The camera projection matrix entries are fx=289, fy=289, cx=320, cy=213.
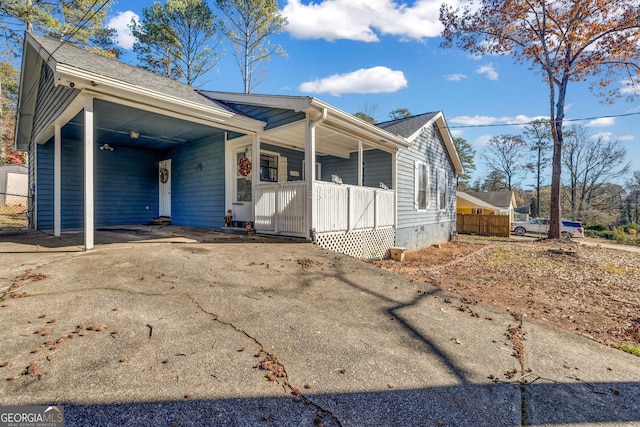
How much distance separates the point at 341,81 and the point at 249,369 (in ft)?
90.4

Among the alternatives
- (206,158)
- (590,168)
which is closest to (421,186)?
(206,158)

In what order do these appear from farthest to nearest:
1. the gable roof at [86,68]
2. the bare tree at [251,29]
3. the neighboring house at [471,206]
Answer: the neighboring house at [471,206] < the bare tree at [251,29] < the gable roof at [86,68]

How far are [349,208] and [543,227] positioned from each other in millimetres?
24461

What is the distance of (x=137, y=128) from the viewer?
7488 mm

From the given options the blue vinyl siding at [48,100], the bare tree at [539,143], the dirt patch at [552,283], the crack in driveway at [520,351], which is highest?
the bare tree at [539,143]

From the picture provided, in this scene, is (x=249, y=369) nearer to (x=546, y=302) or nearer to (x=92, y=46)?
(x=546, y=302)

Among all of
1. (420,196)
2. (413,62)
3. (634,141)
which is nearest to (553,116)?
(413,62)

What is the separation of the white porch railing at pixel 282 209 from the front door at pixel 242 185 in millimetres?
949

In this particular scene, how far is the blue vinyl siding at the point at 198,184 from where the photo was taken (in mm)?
8328

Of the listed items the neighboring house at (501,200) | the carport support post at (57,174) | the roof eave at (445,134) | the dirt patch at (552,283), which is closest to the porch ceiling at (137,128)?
the carport support post at (57,174)

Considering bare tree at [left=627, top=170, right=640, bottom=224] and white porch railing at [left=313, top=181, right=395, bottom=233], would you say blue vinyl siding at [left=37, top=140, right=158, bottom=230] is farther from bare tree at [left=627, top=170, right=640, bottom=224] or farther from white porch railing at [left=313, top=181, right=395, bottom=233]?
Result: bare tree at [left=627, top=170, right=640, bottom=224]

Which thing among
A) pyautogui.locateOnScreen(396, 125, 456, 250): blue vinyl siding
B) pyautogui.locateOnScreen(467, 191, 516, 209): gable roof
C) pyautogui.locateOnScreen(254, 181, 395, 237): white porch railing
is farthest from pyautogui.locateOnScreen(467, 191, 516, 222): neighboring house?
pyautogui.locateOnScreen(254, 181, 395, 237): white porch railing

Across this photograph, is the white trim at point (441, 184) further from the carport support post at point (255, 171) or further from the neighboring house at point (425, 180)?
the carport support post at point (255, 171)

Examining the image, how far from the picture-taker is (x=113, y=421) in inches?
62.2
